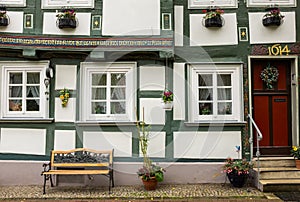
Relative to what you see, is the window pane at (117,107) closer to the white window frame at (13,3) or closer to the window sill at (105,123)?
the window sill at (105,123)

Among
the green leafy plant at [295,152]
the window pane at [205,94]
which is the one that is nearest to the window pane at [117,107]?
the window pane at [205,94]

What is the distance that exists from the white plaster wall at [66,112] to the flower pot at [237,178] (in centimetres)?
377

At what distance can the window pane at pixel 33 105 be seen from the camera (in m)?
8.01

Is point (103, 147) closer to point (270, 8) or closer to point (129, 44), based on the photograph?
point (129, 44)

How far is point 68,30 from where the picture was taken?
784 cm

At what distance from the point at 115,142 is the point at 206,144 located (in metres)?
2.10

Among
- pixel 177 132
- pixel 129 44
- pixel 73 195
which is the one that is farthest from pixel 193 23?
pixel 73 195

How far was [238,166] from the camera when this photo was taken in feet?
24.1

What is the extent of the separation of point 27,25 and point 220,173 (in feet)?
18.4

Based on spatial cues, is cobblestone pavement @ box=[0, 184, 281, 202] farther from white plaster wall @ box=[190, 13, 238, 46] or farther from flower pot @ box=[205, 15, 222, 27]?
flower pot @ box=[205, 15, 222, 27]

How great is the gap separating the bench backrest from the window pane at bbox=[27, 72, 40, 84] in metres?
1.76

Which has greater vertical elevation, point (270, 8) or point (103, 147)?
point (270, 8)

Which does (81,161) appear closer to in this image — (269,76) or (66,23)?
(66,23)

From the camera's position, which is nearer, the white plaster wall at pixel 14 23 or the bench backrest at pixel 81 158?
the bench backrest at pixel 81 158
